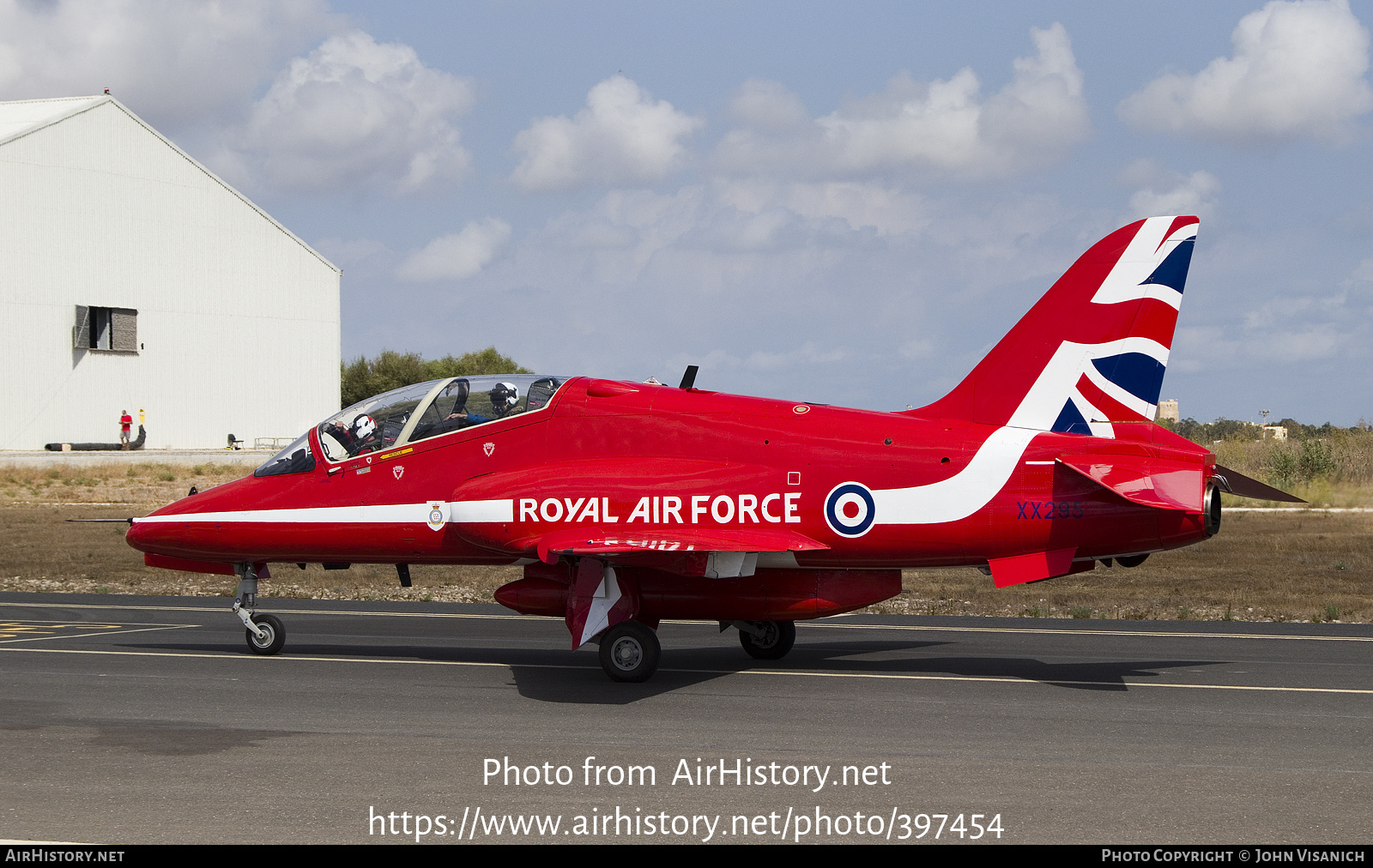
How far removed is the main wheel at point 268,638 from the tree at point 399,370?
270ft

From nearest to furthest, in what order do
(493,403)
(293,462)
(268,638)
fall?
(493,403) < (293,462) < (268,638)

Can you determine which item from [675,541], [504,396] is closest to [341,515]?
[504,396]

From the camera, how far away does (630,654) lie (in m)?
12.3

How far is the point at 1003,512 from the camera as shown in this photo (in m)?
12.0

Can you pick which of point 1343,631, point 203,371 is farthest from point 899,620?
point 203,371

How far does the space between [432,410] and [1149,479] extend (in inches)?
289

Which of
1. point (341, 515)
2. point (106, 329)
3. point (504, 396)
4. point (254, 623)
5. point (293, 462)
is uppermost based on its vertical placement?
point (106, 329)

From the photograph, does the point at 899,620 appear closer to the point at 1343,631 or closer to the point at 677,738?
the point at 1343,631

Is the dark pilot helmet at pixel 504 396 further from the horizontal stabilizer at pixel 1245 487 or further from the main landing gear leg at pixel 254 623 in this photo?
the horizontal stabilizer at pixel 1245 487

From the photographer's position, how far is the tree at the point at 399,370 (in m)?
97.7

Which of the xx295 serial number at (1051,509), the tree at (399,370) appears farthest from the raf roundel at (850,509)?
the tree at (399,370)

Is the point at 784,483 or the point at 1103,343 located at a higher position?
the point at 1103,343

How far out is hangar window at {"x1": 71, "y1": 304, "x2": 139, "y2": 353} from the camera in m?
61.0

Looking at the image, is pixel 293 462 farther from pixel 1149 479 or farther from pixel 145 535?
pixel 1149 479
